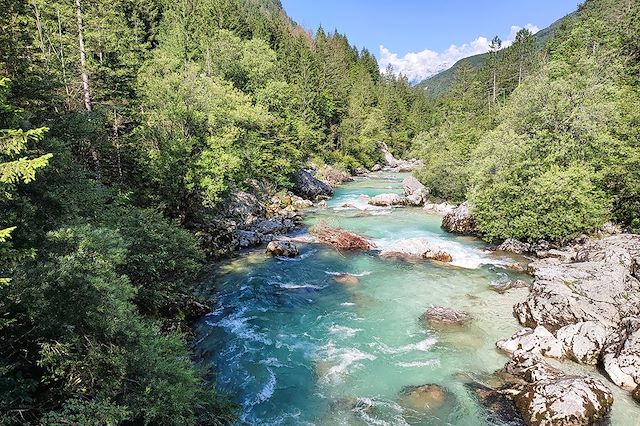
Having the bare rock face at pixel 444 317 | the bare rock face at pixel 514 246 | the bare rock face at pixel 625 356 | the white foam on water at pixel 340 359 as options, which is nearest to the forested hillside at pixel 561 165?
the bare rock face at pixel 514 246

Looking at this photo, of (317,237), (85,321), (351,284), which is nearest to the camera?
(85,321)

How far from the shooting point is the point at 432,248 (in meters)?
26.3

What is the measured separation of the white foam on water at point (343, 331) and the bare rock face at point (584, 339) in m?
8.16

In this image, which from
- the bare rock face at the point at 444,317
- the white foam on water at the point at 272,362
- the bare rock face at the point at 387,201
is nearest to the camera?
the white foam on water at the point at 272,362

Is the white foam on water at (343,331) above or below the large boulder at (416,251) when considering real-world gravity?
below

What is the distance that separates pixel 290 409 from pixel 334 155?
5638 cm

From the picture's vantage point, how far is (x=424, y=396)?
42.4 ft

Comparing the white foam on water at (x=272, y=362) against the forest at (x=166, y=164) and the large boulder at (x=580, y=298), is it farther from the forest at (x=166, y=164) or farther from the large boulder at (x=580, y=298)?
the large boulder at (x=580, y=298)

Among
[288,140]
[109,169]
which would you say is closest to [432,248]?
[109,169]

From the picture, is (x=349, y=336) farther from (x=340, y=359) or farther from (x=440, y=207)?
(x=440, y=207)

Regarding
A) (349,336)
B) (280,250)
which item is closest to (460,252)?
(280,250)

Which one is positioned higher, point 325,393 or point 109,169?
point 109,169

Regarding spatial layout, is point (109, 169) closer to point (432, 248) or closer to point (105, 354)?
point (105, 354)

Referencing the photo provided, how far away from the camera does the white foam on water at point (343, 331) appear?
1675 cm
